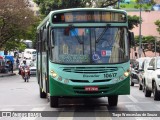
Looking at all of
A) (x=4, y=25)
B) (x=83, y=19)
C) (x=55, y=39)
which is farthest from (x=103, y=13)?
(x=4, y=25)

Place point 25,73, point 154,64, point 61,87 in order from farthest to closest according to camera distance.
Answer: point 25,73 → point 154,64 → point 61,87

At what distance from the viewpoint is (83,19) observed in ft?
50.3

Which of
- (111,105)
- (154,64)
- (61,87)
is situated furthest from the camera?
(154,64)

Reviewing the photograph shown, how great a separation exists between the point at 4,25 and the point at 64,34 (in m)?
45.6

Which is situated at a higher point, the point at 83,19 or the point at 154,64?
the point at 83,19

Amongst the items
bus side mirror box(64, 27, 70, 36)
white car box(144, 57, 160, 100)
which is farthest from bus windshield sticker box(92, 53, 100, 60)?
white car box(144, 57, 160, 100)

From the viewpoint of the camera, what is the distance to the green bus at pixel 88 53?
14.8 m

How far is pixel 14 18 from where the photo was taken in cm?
5828

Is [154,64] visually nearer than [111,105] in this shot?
No

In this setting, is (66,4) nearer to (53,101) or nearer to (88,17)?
(53,101)

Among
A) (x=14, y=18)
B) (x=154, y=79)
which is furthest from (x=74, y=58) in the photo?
(x=14, y=18)

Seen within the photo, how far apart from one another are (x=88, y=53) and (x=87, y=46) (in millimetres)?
220

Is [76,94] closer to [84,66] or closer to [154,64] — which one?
[84,66]

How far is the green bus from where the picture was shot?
14820 millimetres
